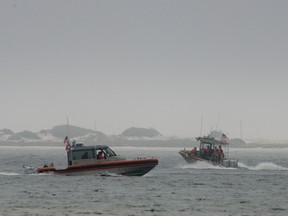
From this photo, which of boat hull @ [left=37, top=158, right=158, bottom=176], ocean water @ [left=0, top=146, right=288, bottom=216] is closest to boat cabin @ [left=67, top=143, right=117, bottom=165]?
boat hull @ [left=37, top=158, right=158, bottom=176]

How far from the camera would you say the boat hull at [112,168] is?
1893 inches

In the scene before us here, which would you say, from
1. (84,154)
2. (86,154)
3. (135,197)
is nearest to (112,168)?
(86,154)

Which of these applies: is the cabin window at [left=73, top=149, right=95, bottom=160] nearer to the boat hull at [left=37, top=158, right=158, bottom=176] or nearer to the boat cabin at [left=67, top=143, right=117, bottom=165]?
the boat cabin at [left=67, top=143, right=117, bottom=165]

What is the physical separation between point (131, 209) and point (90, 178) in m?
18.5

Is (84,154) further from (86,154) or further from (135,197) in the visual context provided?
(135,197)

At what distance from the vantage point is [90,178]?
48.5 metres

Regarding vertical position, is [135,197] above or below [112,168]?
below

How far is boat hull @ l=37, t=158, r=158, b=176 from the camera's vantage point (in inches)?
1893

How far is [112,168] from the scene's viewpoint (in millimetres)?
48219

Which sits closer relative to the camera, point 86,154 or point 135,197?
point 135,197

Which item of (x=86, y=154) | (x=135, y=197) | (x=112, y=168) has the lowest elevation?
(x=135, y=197)

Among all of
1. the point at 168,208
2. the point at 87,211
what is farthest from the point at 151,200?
the point at 87,211

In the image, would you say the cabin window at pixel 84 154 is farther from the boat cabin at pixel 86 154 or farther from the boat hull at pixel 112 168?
the boat hull at pixel 112 168

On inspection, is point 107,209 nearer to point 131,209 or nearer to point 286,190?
point 131,209
